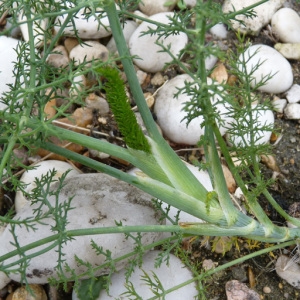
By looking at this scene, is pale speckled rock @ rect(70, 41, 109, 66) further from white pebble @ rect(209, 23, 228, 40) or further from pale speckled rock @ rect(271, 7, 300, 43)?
pale speckled rock @ rect(271, 7, 300, 43)

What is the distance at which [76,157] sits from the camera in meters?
1.22

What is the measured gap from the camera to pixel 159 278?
148cm

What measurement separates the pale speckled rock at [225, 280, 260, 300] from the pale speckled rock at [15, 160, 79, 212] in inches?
22.9

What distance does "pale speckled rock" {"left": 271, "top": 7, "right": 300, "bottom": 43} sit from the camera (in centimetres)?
185

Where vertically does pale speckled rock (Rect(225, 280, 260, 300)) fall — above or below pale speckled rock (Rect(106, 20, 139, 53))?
below

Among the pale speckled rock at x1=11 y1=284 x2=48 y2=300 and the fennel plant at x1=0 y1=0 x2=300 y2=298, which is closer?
the fennel plant at x1=0 y1=0 x2=300 y2=298

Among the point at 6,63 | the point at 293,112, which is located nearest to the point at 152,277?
the point at 293,112

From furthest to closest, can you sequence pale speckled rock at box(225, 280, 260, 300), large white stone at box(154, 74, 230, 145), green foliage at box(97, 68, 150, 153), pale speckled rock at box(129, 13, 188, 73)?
pale speckled rock at box(129, 13, 188, 73), large white stone at box(154, 74, 230, 145), pale speckled rock at box(225, 280, 260, 300), green foliage at box(97, 68, 150, 153)

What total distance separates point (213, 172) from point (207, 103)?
0.27 meters

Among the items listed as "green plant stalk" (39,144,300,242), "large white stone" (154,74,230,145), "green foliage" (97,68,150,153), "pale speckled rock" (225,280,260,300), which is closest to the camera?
"green foliage" (97,68,150,153)

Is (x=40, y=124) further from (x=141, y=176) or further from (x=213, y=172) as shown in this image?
(x=213, y=172)

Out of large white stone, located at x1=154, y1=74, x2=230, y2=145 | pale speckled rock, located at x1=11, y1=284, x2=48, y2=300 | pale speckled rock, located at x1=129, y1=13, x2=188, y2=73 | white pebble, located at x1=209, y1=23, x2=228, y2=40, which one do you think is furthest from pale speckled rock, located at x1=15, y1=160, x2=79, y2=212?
white pebble, located at x1=209, y1=23, x2=228, y2=40

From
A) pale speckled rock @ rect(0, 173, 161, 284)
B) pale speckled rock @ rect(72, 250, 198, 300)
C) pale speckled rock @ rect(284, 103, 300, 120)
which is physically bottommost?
pale speckled rock @ rect(72, 250, 198, 300)

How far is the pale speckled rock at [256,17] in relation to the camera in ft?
6.11
